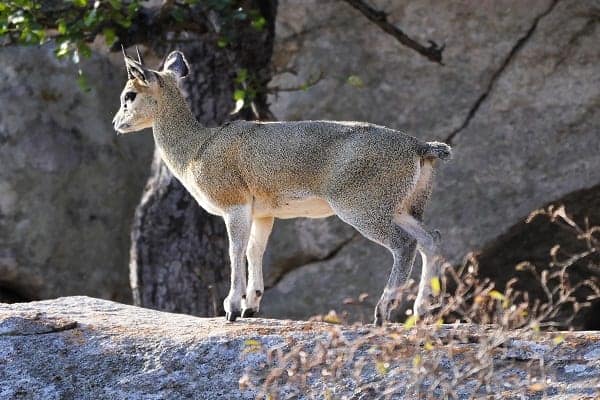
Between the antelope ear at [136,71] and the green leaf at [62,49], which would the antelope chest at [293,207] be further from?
the green leaf at [62,49]

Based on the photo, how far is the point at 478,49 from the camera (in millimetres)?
13297

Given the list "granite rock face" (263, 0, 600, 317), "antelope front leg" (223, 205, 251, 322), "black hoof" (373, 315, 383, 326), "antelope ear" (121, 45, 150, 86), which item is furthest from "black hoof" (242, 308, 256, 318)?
"granite rock face" (263, 0, 600, 317)

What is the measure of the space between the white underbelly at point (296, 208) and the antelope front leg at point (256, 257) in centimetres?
23

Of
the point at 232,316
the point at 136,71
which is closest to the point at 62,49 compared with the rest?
the point at 136,71

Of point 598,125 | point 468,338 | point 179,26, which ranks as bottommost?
point 468,338

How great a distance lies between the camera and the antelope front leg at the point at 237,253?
846cm

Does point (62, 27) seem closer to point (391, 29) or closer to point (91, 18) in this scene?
point (91, 18)

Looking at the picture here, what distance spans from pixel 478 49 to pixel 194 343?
21.9 feet

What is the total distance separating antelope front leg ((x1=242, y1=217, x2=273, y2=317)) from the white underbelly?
0.76ft

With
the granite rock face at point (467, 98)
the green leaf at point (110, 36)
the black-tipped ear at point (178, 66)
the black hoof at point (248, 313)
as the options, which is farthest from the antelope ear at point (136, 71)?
the granite rock face at point (467, 98)

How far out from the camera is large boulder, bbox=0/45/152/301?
14422 millimetres

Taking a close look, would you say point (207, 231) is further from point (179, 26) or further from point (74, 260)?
point (74, 260)

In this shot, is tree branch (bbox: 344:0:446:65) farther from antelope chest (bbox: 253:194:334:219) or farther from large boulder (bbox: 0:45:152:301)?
large boulder (bbox: 0:45:152:301)

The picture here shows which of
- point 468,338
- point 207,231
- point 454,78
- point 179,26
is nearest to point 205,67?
point 179,26
